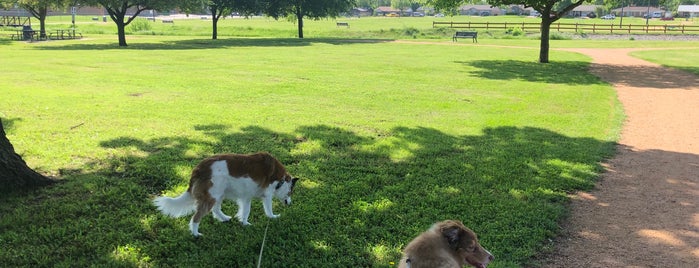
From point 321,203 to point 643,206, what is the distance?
12.7 ft

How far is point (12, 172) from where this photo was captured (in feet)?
17.9

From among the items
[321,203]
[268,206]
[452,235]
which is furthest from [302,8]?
[452,235]

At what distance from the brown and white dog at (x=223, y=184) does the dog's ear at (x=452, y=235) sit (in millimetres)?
2017

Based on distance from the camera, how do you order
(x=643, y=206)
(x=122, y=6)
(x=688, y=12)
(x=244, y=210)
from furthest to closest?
(x=688, y=12) → (x=122, y=6) → (x=643, y=206) → (x=244, y=210)

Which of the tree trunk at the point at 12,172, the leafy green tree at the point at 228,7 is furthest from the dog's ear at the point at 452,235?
the leafy green tree at the point at 228,7

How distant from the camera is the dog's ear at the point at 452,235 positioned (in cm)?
314

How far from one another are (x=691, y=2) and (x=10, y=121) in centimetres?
21139

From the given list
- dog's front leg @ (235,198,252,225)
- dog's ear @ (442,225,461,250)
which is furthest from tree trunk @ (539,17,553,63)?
dog's ear @ (442,225,461,250)

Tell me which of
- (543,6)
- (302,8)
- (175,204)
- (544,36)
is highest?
(302,8)

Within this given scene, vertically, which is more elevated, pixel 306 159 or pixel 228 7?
pixel 228 7

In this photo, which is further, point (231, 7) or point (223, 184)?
point (231, 7)

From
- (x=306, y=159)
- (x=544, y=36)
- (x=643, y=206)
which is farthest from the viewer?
(x=544, y=36)

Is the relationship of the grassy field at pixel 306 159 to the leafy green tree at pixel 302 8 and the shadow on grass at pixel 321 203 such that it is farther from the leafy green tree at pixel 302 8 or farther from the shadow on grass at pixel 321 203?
the leafy green tree at pixel 302 8

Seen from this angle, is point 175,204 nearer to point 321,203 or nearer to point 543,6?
point 321,203
